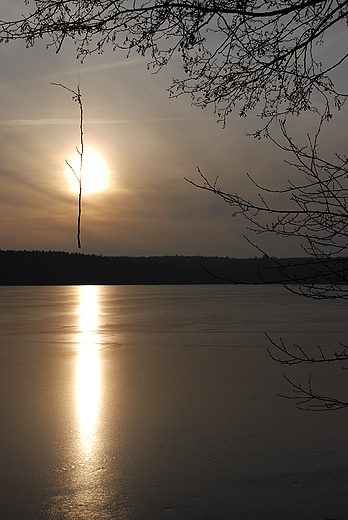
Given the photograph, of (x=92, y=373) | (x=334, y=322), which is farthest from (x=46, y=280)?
(x=92, y=373)

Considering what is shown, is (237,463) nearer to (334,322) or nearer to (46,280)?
(334,322)

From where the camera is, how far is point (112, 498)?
284 cm

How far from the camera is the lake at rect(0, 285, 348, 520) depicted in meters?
2.79

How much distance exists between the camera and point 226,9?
2535mm

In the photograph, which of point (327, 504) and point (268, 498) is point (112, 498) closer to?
point (268, 498)

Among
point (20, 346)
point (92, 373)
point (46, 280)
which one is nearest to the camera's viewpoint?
point (92, 373)

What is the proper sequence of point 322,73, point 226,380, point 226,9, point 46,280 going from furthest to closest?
point 46,280
point 226,380
point 322,73
point 226,9

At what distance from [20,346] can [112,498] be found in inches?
243

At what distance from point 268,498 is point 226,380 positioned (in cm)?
306

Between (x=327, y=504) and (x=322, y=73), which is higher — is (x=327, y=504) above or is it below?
below

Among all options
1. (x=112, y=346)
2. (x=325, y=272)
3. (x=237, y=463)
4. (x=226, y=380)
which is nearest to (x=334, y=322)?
(x=112, y=346)

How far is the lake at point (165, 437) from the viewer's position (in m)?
2.79

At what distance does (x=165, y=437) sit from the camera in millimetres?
3916

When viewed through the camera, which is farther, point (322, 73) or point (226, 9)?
point (322, 73)
